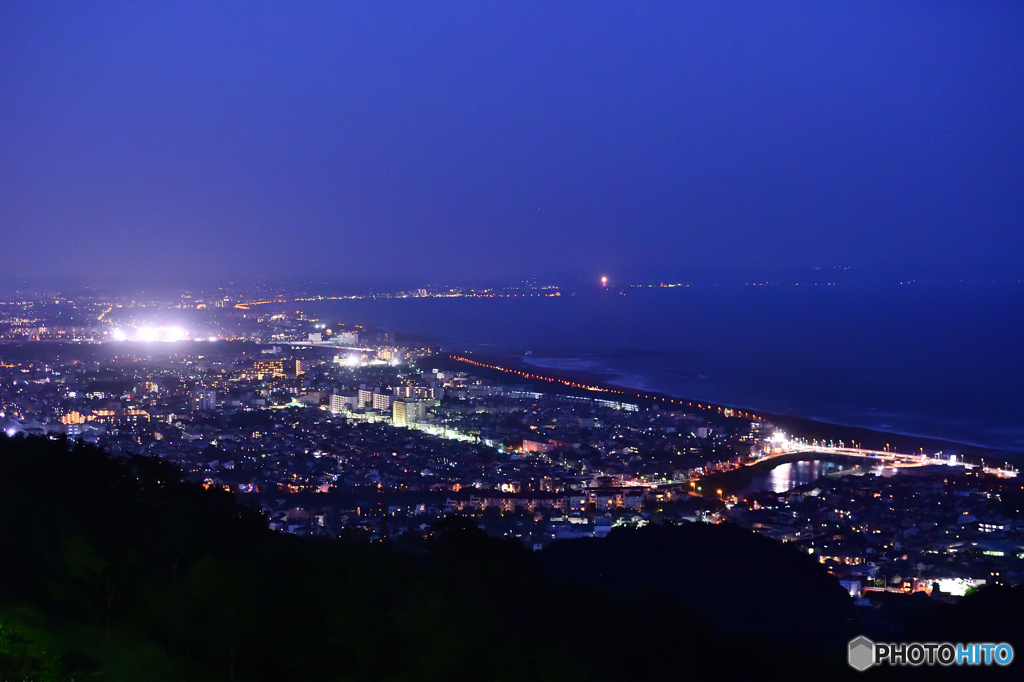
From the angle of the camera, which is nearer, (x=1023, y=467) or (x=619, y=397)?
(x=1023, y=467)

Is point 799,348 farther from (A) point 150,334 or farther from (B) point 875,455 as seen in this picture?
(A) point 150,334

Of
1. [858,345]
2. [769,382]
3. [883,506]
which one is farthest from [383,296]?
[883,506]

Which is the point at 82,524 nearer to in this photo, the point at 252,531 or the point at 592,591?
the point at 252,531

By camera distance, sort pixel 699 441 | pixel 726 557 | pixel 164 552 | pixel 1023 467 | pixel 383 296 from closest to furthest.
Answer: pixel 164 552 → pixel 726 557 → pixel 1023 467 → pixel 699 441 → pixel 383 296

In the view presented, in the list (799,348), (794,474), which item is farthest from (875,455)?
(799,348)

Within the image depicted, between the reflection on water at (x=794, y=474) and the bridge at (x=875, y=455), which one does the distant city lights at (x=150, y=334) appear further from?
the reflection on water at (x=794, y=474)
